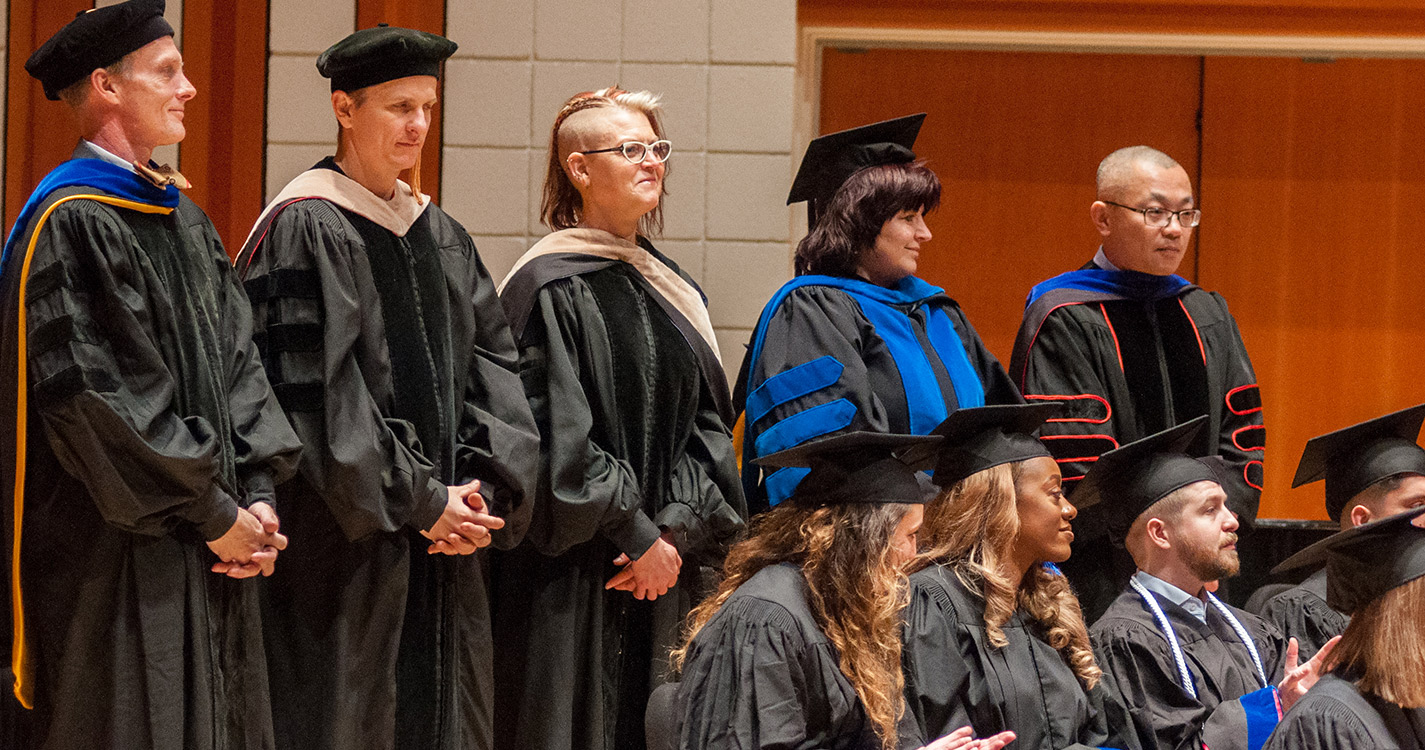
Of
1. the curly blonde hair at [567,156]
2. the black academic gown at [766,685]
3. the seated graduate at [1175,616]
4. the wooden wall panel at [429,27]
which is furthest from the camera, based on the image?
the wooden wall panel at [429,27]

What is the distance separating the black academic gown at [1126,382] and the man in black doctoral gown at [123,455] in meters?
2.27

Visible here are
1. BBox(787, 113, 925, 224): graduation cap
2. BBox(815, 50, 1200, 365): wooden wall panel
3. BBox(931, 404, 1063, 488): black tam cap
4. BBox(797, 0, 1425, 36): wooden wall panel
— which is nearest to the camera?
BBox(931, 404, 1063, 488): black tam cap

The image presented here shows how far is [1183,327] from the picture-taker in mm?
4543

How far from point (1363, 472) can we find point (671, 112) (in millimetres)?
2420

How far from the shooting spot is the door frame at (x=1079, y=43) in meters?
5.59

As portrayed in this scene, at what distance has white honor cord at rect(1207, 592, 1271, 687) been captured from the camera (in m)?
3.80

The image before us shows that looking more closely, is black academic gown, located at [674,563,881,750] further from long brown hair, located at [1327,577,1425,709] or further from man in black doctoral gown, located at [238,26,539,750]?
long brown hair, located at [1327,577,1425,709]

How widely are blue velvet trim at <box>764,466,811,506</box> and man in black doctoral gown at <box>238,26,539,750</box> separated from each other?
0.72 meters

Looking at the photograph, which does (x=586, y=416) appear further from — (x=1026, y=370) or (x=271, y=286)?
(x=1026, y=370)

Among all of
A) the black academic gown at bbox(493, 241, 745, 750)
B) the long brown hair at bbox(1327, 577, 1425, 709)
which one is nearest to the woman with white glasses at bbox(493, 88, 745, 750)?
the black academic gown at bbox(493, 241, 745, 750)

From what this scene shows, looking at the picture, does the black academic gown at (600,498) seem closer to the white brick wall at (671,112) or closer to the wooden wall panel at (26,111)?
the white brick wall at (671,112)

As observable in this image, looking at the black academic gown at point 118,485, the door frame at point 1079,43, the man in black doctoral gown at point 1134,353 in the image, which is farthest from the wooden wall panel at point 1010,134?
Answer: the black academic gown at point 118,485

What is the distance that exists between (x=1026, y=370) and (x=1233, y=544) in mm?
833

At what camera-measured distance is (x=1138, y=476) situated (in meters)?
3.96
